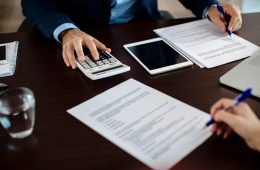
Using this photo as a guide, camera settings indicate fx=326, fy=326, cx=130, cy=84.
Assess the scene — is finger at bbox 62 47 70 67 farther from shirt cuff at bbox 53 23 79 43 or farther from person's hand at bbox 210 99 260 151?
person's hand at bbox 210 99 260 151

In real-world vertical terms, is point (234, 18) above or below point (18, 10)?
above

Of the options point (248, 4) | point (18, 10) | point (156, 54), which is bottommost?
point (18, 10)

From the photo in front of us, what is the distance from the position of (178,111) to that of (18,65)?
1.64 ft

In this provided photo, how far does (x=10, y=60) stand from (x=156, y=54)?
431 millimetres

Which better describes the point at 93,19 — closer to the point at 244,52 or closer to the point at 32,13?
the point at 32,13

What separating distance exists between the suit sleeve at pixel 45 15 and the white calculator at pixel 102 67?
218 mm

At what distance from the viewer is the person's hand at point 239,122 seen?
1.98 ft

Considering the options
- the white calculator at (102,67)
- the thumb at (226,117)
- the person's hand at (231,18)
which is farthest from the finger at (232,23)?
the thumb at (226,117)

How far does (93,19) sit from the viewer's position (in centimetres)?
129

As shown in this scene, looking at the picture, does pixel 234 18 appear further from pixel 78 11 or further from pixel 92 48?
pixel 78 11

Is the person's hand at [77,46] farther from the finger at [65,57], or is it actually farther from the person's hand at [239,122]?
the person's hand at [239,122]

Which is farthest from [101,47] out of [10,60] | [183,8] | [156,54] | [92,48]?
[183,8]

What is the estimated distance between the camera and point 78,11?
1.29 m

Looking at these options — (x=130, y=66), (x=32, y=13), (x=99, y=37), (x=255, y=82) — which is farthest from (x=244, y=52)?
(x=32, y=13)
